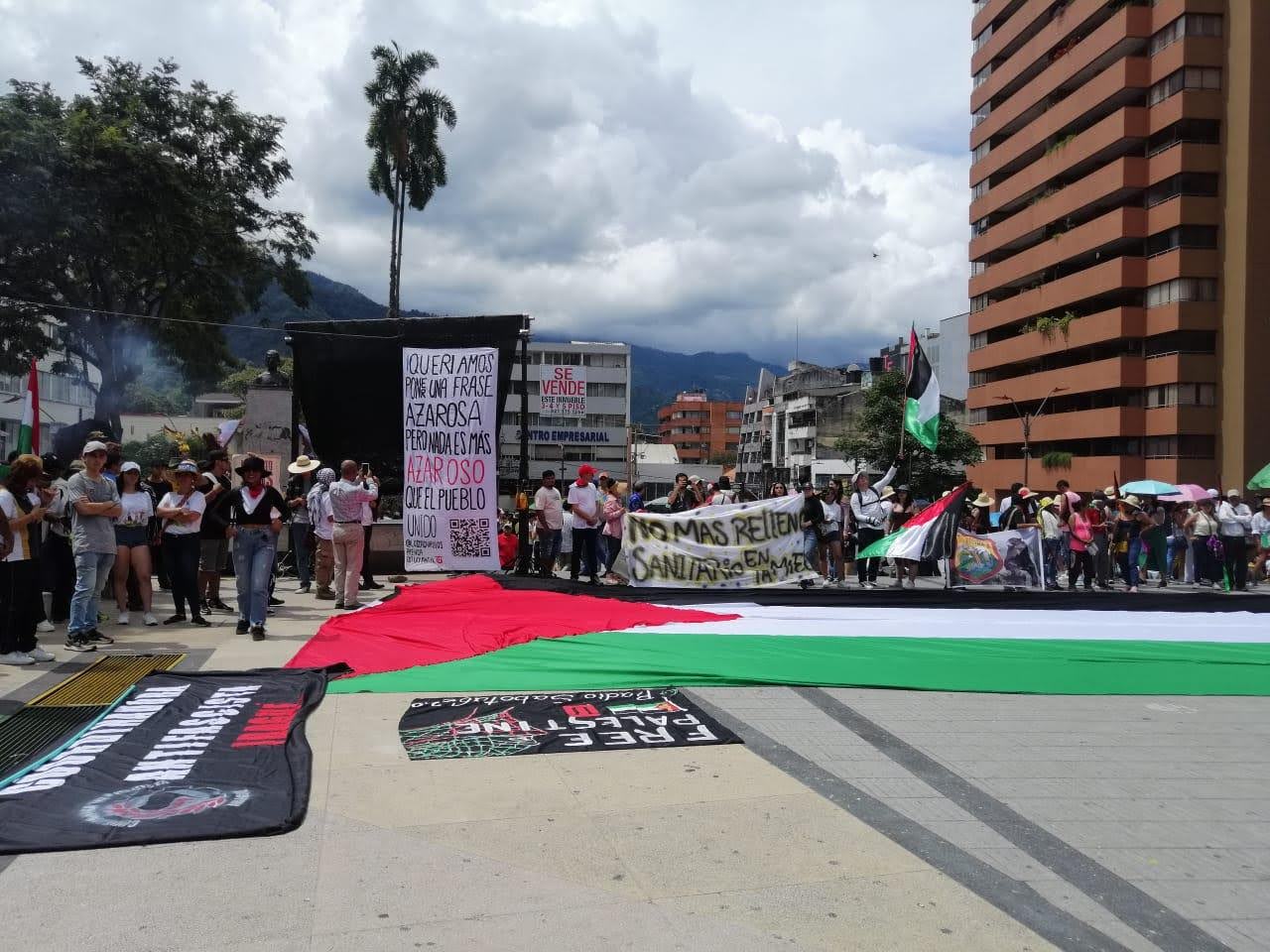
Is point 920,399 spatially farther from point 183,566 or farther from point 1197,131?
point 1197,131

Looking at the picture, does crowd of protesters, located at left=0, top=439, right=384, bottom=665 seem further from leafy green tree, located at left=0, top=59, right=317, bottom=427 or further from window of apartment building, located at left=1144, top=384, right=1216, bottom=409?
window of apartment building, located at left=1144, top=384, right=1216, bottom=409

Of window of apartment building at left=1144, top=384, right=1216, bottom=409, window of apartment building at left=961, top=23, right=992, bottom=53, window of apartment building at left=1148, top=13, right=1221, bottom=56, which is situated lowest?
window of apartment building at left=1144, top=384, right=1216, bottom=409

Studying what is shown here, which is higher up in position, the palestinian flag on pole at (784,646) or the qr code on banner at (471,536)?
the qr code on banner at (471,536)

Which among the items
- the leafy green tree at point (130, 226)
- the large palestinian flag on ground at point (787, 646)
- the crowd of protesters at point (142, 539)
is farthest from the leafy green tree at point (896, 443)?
the crowd of protesters at point (142, 539)

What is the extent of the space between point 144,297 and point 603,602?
22465mm

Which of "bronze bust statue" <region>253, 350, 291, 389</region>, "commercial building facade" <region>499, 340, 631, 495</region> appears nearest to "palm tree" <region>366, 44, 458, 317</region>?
"bronze bust statue" <region>253, 350, 291, 389</region>

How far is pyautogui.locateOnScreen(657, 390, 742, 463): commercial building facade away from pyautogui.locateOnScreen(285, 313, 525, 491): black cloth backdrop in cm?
15611

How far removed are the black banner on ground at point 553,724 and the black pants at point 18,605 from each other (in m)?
3.59

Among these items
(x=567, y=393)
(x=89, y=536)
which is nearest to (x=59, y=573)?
(x=89, y=536)

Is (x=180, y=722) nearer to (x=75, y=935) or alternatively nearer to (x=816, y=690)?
(x=75, y=935)

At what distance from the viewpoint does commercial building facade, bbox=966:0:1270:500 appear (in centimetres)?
4344

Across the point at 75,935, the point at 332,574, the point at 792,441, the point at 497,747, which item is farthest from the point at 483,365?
the point at 792,441

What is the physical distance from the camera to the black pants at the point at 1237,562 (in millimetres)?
17891

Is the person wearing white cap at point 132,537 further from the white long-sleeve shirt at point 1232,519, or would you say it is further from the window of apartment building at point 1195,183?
the window of apartment building at point 1195,183
